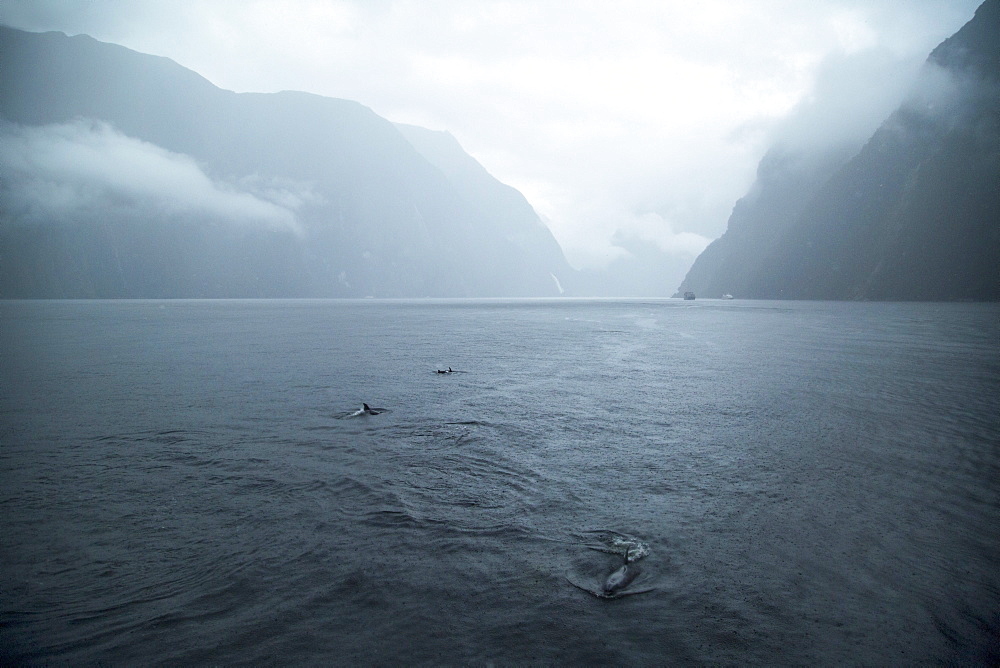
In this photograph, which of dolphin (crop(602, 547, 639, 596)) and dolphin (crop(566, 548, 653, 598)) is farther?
dolphin (crop(602, 547, 639, 596))

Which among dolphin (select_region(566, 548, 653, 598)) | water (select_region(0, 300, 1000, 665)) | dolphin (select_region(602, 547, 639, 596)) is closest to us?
water (select_region(0, 300, 1000, 665))

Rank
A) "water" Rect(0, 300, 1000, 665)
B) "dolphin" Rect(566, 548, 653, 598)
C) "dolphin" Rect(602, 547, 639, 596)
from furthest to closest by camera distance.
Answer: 1. "dolphin" Rect(602, 547, 639, 596)
2. "dolphin" Rect(566, 548, 653, 598)
3. "water" Rect(0, 300, 1000, 665)

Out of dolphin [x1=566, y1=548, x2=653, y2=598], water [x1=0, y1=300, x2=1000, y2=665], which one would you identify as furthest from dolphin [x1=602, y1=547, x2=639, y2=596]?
water [x1=0, y1=300, x2=1000, y2=665]

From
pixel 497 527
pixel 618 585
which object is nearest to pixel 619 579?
pixel 618 585

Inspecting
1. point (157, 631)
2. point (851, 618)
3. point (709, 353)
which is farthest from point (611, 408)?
point (709, 353)

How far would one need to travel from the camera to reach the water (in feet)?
28.4

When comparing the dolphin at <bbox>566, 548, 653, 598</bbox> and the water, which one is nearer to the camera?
the water

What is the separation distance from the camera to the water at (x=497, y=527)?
8.65 meters

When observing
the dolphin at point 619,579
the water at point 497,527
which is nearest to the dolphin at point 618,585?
the dolphin at point 619,579

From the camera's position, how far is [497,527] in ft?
41.4

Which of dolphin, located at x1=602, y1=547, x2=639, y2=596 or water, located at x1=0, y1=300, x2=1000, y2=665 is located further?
dolphin, located at x1=602, y1=547, x2=639, y2=596

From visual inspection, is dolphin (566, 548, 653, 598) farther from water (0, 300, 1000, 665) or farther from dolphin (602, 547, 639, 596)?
water (0, 300, 1000, 665)

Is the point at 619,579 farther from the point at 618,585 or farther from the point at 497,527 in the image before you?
the point at 497,527

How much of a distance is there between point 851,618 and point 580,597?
5228 millimetres
